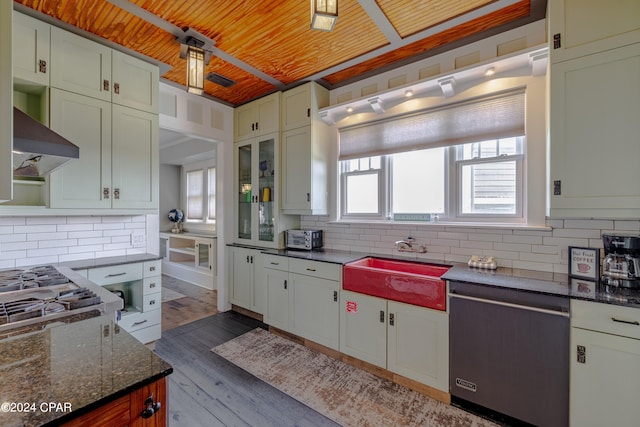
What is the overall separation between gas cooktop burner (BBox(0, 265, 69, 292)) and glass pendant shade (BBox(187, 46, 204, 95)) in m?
1.59

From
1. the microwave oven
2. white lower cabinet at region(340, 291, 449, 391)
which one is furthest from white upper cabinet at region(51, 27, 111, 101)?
white lower cabinet at region(340, 291, 449, 391)

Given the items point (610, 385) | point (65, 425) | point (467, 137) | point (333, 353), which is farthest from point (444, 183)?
point (65, 425)

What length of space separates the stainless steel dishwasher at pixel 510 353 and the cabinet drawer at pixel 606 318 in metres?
0.06

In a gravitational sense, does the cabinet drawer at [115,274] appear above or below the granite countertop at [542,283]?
below

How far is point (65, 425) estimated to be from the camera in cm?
70

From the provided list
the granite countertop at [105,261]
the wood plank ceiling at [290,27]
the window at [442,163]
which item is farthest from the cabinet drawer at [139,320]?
the wood plank ceiling at [290,27]

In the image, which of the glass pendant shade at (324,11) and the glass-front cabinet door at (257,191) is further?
the glass-front cabinet door at (257,191)

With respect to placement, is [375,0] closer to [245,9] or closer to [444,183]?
[245,9]

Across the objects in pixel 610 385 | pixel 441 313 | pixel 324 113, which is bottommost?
pixel 610 385

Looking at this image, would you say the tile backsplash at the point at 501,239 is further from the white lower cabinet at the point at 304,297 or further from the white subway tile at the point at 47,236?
the white subway tile at the point at 47,236

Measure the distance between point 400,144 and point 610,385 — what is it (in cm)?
227

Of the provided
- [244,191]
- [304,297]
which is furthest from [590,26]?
[244,191]

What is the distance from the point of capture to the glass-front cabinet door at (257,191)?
11.4 ft

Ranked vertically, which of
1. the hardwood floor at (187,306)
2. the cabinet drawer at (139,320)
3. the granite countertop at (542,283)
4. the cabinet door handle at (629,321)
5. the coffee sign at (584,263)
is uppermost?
the coffee sign at (584,263)
